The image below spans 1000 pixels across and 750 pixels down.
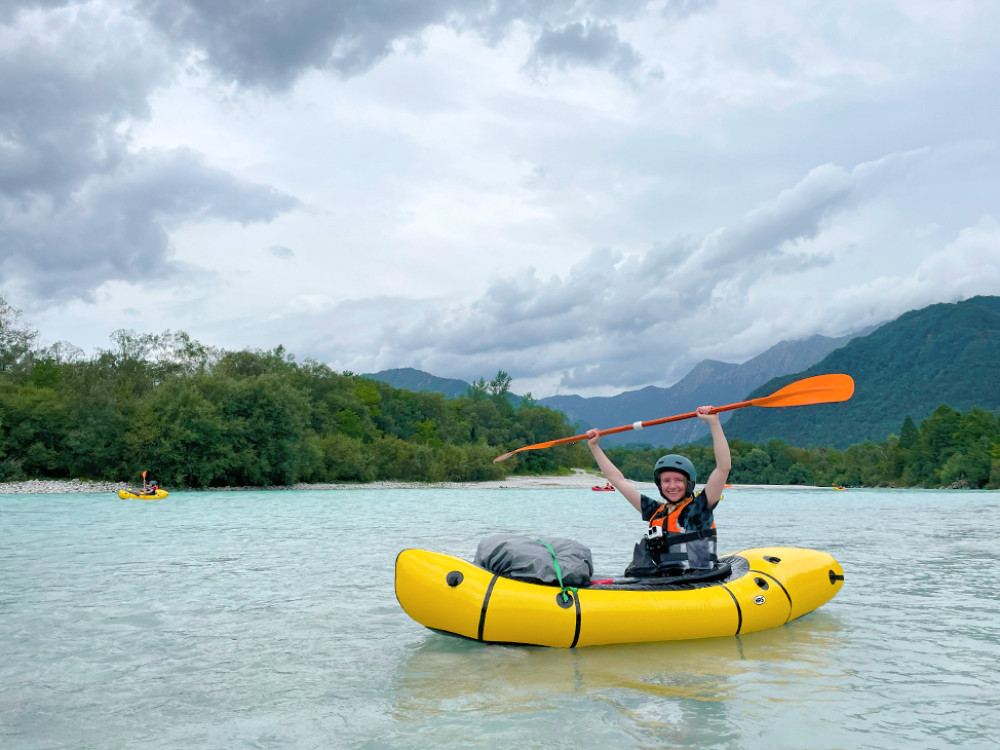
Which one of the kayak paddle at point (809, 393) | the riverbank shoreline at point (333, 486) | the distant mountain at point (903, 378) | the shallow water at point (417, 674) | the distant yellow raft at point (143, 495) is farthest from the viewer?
the distant mountain at point (903, 378)

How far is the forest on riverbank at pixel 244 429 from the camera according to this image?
3597cm

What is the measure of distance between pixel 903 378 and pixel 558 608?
13904cm

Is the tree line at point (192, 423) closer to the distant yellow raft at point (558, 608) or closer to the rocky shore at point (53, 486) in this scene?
the rocky shore at point (53, 486)

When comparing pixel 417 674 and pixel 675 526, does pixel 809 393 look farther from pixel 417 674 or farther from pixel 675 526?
pixel 417 674

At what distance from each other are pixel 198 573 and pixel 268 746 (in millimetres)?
6232

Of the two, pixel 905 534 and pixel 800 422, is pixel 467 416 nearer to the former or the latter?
pixel 905 534

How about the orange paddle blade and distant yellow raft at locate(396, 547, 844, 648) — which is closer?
distant yellow raft at locate(396, 547, 844, 648)

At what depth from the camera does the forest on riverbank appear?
35969 millimetres

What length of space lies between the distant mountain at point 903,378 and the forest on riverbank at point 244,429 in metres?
46.4

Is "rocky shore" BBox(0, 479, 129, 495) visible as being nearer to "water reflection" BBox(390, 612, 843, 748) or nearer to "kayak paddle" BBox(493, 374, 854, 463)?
"water reflection" BBox(390, 612, 843, 748)

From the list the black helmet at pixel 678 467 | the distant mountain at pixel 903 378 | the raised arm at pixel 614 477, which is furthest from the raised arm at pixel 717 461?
the distant mountain at pixel 903 378

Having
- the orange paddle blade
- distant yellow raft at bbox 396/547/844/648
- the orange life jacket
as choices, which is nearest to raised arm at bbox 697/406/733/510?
the orange life jacket

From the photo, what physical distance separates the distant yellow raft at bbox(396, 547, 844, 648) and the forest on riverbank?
34.5m

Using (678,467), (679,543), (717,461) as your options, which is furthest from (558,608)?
(717,461)
